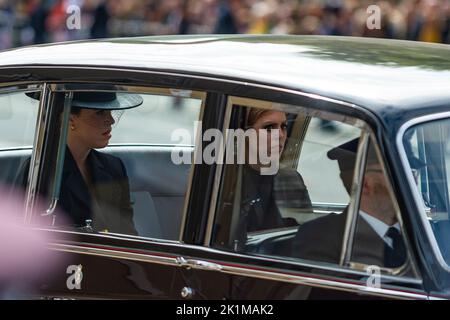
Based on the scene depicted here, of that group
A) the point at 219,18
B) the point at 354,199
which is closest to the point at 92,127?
the point at 354,199

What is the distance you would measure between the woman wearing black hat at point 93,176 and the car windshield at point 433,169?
106 cm

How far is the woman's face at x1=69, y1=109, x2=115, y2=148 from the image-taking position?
4121 millimetres

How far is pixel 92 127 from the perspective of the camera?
4203 mm

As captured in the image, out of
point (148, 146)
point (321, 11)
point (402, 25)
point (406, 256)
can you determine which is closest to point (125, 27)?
point (321, 11)

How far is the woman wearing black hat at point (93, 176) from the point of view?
4000mm

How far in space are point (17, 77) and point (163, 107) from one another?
0.57 m

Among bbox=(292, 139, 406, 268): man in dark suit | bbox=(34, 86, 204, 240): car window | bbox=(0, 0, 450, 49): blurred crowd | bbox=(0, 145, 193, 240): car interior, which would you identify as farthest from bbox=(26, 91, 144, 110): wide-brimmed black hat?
bbox=(0, 0, 450, 49): blurred crowd

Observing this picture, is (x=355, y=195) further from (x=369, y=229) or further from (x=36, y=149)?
(x=36, y=149)

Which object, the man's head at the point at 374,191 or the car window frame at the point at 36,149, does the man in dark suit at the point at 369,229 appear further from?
the car window frame at the point at 36,149

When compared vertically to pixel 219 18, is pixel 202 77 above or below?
below

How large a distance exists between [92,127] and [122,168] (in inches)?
7.7
